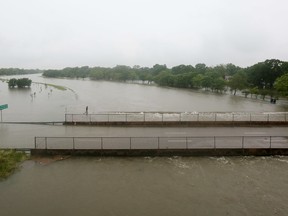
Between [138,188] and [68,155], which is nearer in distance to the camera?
[138,188]

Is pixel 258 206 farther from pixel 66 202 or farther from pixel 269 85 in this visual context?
pixel 269 85

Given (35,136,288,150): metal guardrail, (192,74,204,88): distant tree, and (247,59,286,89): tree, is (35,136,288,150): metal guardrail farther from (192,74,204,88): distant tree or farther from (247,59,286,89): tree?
(192,74,204,88): distant tree

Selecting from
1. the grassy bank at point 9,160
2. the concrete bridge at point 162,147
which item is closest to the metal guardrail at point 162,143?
the concrete bridge at point 162,147

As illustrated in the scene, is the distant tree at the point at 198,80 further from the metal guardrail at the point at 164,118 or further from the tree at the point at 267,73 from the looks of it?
the metal guardrail at the point at 164,118

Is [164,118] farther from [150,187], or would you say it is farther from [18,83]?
[18,83]

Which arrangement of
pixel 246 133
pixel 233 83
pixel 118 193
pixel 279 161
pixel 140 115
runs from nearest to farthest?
pixel 118 193 → pixel 279 161 → pixel 246 133 → pixel 140 115 → pixel 233 83

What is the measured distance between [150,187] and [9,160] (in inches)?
375

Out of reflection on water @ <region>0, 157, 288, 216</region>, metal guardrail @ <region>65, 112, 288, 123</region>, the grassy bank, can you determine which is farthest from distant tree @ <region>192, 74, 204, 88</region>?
the grassy bank

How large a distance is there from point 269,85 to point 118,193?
77255 mm

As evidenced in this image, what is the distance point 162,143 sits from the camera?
21.0m

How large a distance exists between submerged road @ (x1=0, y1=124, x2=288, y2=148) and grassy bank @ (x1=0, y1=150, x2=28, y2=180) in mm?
4066

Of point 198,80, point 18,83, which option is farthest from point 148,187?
point 18,83

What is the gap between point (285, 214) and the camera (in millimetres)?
12008

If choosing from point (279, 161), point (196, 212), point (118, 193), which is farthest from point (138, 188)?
point (279, 161)
